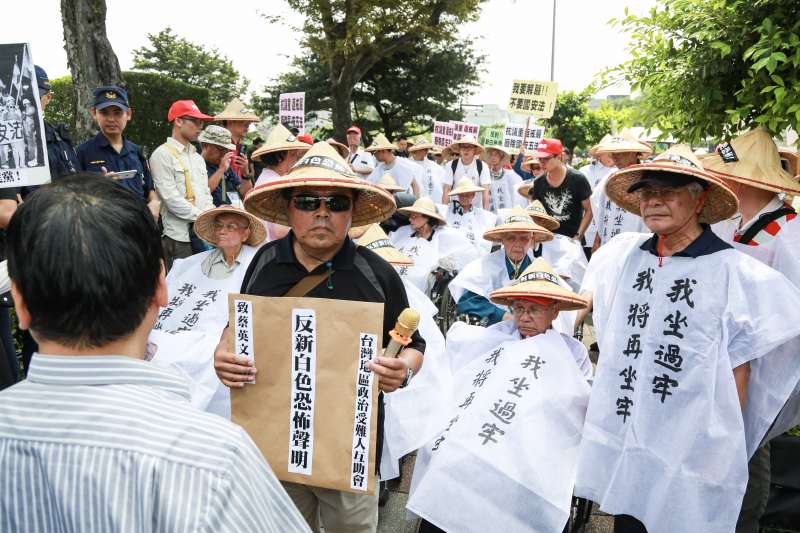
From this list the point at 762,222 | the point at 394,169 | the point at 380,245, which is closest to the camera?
the point at 762,222

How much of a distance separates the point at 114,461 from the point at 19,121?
2.44m

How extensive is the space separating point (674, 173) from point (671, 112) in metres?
1.52

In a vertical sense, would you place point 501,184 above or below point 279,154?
below

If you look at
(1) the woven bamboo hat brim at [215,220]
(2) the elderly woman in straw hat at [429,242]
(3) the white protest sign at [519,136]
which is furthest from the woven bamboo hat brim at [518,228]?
(3) the white protest sign at [519,136]

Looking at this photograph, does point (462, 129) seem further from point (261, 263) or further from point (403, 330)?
point (403, 330)

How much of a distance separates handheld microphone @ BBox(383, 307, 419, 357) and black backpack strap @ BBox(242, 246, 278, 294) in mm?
649

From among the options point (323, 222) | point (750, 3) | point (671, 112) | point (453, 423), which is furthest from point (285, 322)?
point (671, 112)

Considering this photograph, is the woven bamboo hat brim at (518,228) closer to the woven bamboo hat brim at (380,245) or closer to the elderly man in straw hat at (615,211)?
the woven bamboo hat brim at (380,245)

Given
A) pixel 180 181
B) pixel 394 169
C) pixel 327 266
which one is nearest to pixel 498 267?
pixel 327 266

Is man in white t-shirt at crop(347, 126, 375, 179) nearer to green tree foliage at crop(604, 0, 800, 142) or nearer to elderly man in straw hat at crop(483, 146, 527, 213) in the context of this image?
elderly man in straw hat at crop(483, 146, 527, 213)

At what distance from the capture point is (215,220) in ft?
14.1

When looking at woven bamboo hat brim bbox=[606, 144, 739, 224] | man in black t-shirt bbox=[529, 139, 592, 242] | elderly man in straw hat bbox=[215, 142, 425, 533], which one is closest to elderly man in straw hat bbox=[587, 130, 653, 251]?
man in black t-shirt bbox=[529, 139, 592, 242]

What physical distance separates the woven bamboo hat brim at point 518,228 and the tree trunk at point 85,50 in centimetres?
520

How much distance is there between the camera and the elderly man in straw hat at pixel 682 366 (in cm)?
238
